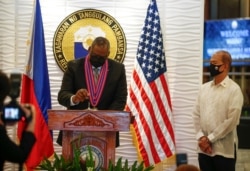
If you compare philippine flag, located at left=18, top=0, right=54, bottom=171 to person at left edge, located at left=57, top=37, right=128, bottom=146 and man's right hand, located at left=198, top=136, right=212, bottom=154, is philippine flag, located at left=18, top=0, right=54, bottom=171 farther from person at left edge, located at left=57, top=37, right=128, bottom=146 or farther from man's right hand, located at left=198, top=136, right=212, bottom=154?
man's right hand, located at left=198, top=136, right=212, bottom=154

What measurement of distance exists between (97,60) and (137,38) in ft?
4.64

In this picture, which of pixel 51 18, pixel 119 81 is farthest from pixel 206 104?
pixel 51 18

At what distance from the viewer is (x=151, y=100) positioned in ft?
15.9

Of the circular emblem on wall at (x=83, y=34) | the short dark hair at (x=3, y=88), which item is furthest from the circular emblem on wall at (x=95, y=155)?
the circular emblem on wall at (x=83, y=34)

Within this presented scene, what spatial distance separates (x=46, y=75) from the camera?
4828 mm

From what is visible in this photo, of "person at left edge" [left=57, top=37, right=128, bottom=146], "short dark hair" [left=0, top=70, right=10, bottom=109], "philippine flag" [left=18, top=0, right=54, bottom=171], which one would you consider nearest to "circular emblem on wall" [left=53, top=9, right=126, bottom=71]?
"philippine flag" [left=18, top=0, right=54, bottom=171]

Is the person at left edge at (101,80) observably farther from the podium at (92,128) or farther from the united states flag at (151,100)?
the united states flag at (151,100)

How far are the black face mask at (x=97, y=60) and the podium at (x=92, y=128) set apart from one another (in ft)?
2.22

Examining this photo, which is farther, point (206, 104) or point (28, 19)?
point (28, 19)

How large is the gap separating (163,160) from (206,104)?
4.06 ft

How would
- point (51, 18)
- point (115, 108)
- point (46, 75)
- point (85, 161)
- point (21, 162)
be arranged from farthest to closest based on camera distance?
point (51, 18)
point (46, 75)
point (115, 108)
point (85, 161)
point (21, 162)

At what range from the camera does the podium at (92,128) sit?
3.28 m

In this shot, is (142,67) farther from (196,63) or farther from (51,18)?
(51,18)

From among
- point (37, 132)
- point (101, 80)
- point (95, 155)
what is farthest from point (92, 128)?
point (37, 132)
